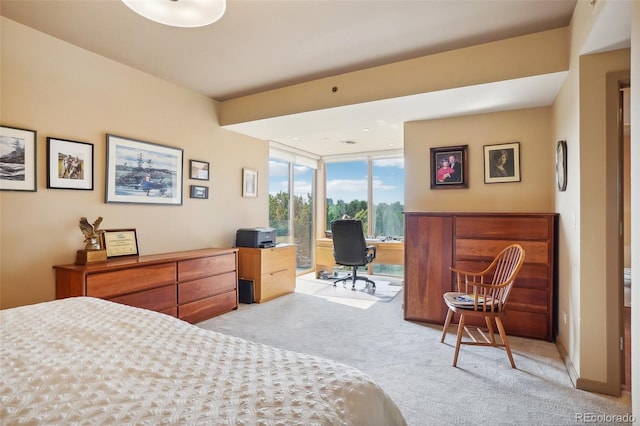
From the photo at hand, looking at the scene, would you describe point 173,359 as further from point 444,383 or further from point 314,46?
point 314,46

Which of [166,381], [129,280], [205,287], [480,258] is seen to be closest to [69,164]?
[129,280]

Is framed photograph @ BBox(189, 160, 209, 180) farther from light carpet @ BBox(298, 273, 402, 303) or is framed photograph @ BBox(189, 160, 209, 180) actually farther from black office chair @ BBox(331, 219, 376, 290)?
light carpet @ BBox(298, 273, 402, 303)

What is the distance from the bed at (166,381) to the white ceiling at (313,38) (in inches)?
89.0

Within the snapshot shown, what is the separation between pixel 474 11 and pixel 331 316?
10.5 feet

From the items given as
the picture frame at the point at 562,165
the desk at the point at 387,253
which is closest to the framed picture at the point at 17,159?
the picture frame at the point at 562,165

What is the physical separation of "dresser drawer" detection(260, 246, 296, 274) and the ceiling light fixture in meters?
2.97

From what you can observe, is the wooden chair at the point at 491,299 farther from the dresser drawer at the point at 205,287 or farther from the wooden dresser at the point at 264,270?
the dresser drawer at the point at 205,287

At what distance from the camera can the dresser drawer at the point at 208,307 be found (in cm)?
346

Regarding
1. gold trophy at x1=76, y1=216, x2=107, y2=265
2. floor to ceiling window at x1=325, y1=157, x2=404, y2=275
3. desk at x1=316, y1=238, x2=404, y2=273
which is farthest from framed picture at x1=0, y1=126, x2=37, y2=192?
floor to ceiling window at x1=325, y1=157, x2=404, y2=275

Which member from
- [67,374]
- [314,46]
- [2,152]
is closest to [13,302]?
[2,152]

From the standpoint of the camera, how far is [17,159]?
2.56 metres

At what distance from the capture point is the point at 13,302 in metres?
2.55

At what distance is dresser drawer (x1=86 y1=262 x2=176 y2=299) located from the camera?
2678 mm

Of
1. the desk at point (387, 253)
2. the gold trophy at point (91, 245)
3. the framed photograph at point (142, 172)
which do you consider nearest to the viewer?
the gold trophy at point (91, 245)
